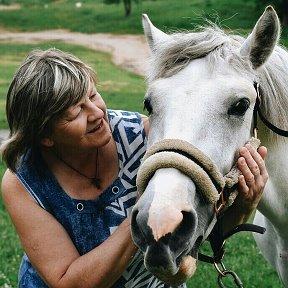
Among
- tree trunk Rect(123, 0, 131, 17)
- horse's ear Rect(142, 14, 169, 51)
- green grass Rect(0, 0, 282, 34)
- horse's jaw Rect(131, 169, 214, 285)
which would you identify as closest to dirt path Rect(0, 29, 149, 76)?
green grass Rect(0, 0, 282, 34)

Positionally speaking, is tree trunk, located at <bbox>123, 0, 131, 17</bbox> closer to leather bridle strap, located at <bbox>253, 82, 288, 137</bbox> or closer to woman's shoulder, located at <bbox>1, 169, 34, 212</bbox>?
woman's shoulder, located at <bbox>1, 169, 34, 212</bbox>

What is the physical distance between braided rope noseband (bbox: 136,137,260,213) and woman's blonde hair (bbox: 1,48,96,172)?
59cm

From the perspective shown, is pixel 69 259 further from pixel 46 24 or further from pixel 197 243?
pixel 46 24

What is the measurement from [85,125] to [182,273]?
0.83 metres

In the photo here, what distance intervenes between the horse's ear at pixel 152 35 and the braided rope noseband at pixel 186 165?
0.70 meters

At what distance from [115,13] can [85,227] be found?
92.5 ft

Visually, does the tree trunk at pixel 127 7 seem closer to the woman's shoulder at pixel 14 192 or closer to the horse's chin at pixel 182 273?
the woman's shoulder at pixel 14 192

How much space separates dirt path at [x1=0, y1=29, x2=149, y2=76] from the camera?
65.9ft

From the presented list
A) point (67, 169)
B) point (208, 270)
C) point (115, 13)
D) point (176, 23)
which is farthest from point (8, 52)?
point (67, 169)

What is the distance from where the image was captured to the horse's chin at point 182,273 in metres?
2.14

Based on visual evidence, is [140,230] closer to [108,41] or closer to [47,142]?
[47,142]

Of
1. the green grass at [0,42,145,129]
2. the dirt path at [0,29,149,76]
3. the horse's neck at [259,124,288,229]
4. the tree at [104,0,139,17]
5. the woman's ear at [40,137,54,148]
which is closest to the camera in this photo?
the horse's neck at [259,124,288,229]

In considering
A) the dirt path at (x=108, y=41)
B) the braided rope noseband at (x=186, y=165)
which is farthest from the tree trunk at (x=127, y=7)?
the braided rope noseband at (x=186, y=165)

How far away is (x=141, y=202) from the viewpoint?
207cm
